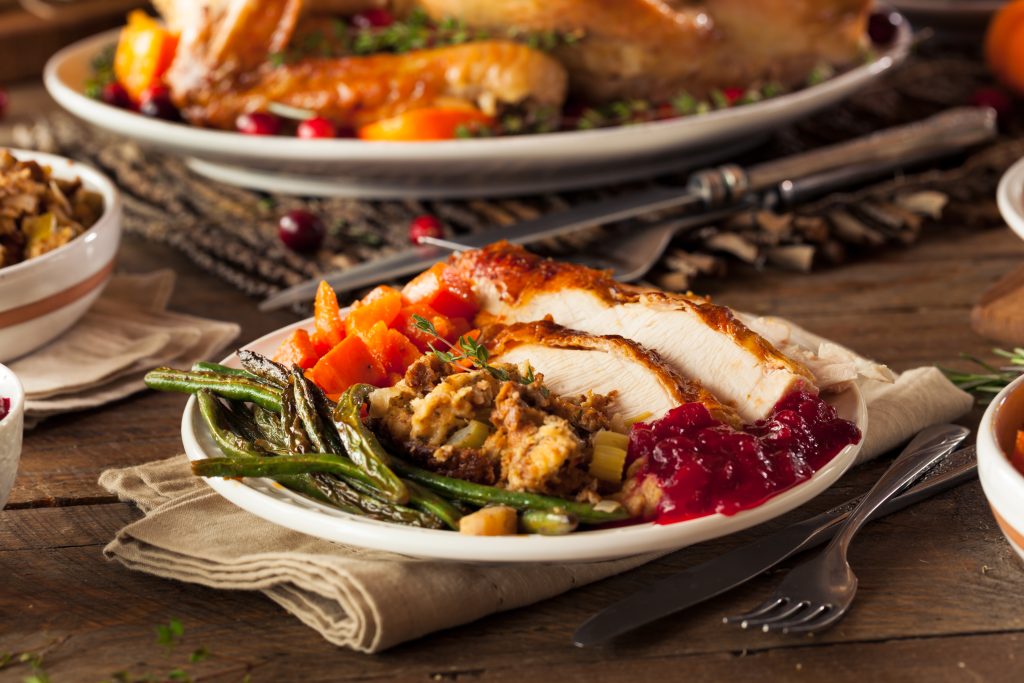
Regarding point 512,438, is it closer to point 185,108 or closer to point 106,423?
point 106,423

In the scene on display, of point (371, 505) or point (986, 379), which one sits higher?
point (371, 505)

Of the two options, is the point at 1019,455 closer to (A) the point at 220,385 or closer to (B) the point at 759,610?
(B) the point at 759,610

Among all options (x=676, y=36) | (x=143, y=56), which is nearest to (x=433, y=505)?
(x=676, y=36)

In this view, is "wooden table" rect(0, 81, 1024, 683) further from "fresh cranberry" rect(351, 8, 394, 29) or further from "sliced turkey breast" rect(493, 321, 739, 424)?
"fresh cranberry" rect(351, 8, 394, 29)

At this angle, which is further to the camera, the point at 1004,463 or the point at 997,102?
the point at 997,102

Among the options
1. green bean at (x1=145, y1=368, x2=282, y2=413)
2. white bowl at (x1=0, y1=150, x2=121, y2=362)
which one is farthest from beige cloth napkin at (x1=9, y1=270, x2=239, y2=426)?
green bean at (x1=145, y1=368, x2=282, y2=413)

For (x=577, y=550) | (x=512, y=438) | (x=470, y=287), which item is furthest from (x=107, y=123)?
(x=577, y=550)
